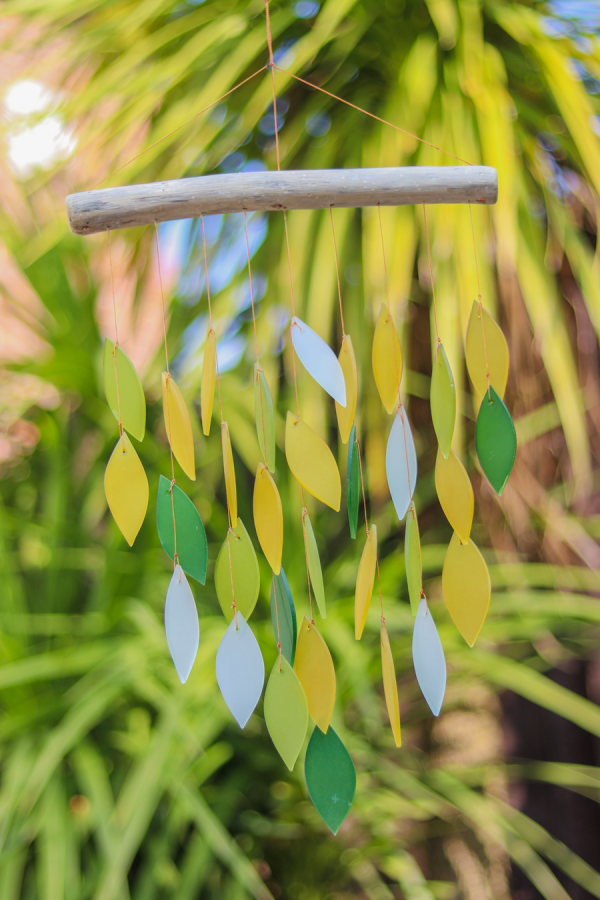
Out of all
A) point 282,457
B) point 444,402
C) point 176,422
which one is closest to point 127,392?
point 176,422

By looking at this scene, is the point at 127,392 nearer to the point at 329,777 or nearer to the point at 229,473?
the point at 229,473

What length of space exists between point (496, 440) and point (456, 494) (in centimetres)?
3

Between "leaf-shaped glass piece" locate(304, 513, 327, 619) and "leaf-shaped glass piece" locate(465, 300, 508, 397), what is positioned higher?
"leaf-shaped glass piece" locate(465, 300, 508, 397)

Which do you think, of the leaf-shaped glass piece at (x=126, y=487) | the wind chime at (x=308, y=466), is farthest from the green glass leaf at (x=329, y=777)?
the leaf-shaped glass piece at (x=126, y=487)

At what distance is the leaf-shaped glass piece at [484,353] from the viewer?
234 mm

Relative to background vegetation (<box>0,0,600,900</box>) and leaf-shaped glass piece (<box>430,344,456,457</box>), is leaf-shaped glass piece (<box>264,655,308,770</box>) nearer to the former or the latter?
leaf-shaped glass piece (<box>430,344,456,457</box>)

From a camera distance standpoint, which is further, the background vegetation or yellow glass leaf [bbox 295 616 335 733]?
the background vegetation

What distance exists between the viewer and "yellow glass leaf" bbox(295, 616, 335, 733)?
0.70 feet

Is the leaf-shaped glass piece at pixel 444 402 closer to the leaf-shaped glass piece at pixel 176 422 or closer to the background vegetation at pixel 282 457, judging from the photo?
the leaf-shaped glass piece at pixel 176 422

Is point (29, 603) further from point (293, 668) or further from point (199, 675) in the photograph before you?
point (293, 668)

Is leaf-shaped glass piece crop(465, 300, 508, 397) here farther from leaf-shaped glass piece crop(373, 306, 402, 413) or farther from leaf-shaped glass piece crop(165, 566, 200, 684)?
leaf-shaped glass piece crop(165, 566, 200, 684)

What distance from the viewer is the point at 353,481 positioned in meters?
0.23

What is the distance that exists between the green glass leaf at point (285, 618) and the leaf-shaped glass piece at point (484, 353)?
0.36ft

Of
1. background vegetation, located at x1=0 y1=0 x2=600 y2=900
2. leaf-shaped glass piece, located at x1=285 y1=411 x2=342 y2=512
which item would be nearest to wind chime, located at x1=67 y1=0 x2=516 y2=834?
leaf-shaped glass piece, located at x1=285 y1=411 x2=342 y2=512
